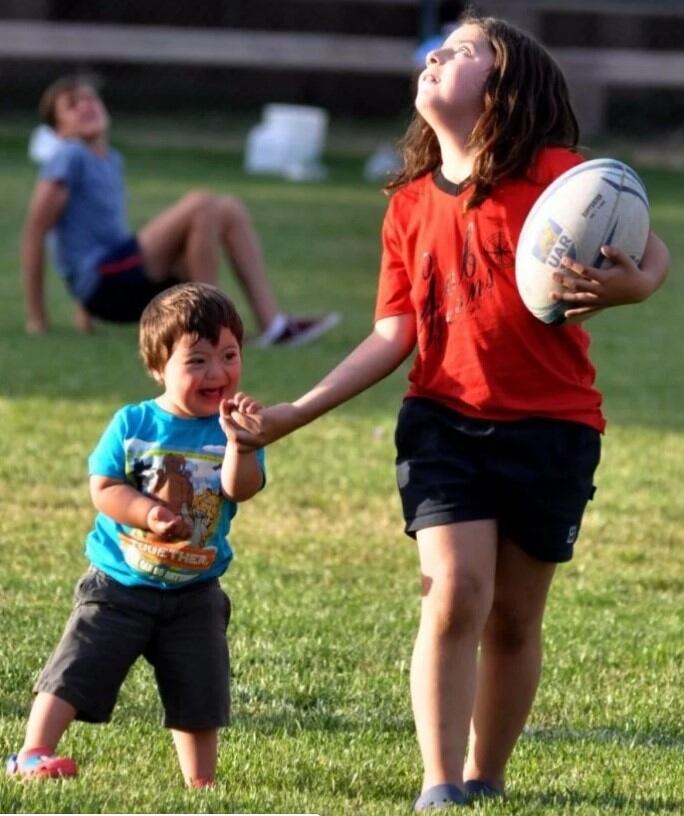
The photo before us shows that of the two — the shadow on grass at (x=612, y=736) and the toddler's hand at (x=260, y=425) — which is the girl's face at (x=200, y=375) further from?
the shadow on grass at (x=612, y=736)

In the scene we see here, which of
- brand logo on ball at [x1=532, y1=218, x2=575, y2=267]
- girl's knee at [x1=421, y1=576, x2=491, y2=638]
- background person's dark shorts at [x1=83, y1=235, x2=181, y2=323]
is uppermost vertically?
brand logo on ball at [x1=532, y1=218, x2=575, y2=267]

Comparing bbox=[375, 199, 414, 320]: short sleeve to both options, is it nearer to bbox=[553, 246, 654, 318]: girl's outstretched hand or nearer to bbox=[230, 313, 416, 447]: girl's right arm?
bbox=[230, 313, 416, 447]: girl's right arm

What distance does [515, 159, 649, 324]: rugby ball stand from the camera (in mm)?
3822

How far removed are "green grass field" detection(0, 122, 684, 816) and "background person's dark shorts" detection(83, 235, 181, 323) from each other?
0.22m

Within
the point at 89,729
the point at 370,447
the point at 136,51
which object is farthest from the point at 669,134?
the point at 89,729

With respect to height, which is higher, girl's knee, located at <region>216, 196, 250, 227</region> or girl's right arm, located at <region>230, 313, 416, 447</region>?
girl's right arm, located at <region>230, 313, 416, 447</region>

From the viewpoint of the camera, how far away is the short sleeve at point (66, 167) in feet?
35.7

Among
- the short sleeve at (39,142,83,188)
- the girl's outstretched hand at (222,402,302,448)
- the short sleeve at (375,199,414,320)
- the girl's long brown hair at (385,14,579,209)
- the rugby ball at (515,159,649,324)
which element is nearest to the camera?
the girl's outstretched hand at (222,402,302,448)

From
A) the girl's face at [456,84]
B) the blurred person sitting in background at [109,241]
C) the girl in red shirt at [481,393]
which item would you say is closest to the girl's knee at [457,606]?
the girl in red shirt at [481,393]

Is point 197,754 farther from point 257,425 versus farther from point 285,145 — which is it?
point 285,145

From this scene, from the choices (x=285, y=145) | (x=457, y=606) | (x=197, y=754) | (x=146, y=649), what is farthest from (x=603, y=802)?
(x=285, y=145)

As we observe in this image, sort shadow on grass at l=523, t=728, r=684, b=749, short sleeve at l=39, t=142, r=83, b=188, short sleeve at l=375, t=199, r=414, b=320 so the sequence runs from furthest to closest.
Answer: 1. short sleeve at l=39, t=142, r=83, b=188
2. shadow on grass at l=523, t=728, r=684, b=749
3. short sleeve at l=375, t=199, r=414, b=320

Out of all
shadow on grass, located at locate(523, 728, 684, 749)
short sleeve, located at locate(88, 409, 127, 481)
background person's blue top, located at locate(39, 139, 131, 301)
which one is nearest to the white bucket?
background person's blue top, located at locate(39, 139, 131, 301)

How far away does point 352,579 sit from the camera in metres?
5.92
